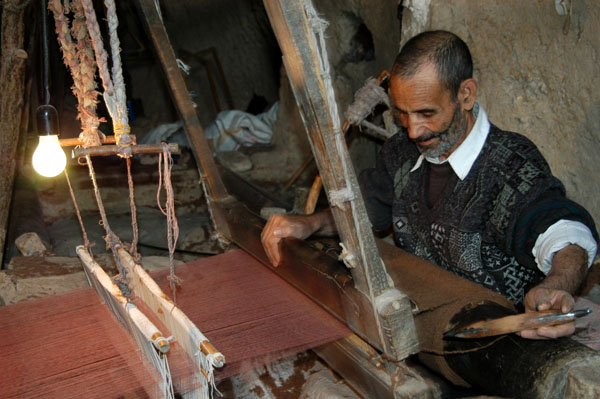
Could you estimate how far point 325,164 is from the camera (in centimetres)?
152

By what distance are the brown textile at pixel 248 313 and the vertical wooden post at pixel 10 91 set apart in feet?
5.47

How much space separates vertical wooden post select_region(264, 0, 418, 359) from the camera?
1.38m

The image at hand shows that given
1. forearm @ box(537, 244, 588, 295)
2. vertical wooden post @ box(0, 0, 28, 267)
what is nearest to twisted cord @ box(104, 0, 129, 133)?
forearm @ box(537, 244, 588, 295)

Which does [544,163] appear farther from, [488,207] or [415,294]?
[415,294]

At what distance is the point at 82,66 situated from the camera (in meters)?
1.84

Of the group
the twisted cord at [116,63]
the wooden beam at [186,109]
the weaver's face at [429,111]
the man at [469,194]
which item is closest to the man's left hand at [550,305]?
the man at [469,194]

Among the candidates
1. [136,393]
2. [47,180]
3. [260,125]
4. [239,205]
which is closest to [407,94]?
[239,205]

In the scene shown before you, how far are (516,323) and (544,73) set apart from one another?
183 cm

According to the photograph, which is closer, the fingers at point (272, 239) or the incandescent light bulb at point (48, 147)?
the incandescent light bulb at point (48, 147)

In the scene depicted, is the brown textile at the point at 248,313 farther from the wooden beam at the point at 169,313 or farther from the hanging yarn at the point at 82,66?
the hanging yarn at the point at 82,66

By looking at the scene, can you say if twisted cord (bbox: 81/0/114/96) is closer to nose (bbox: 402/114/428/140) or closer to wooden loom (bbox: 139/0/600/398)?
wooden loom (bbox: 139/0/600/398)

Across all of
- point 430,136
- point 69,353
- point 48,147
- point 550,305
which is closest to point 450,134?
point 430,136

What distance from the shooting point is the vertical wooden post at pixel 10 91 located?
323 centimetres

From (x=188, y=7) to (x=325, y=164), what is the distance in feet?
22.6
